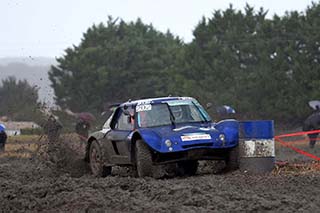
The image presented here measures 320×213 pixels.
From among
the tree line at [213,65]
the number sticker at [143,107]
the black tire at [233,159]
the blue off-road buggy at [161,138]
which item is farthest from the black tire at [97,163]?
the tree line at [213,65]

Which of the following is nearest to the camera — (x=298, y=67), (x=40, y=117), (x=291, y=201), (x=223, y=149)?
(x=291, y=201)

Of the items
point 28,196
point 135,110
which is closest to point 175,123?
point 135,110

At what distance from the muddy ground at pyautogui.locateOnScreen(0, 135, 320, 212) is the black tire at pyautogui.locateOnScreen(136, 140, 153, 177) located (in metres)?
0.60

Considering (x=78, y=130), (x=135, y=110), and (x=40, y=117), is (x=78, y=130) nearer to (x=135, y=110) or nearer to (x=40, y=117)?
(x=40, y=117)

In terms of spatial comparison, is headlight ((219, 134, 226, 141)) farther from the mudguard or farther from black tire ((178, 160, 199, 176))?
black tire ((178, 160, 199, 176))

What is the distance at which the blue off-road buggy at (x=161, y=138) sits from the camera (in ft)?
44.5

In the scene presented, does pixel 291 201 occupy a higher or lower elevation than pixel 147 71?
lower

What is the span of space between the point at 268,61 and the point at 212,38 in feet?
26.5

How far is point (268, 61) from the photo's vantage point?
4803cm

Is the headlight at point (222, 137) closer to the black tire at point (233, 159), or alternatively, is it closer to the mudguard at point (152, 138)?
the black tire at point (233, 159)

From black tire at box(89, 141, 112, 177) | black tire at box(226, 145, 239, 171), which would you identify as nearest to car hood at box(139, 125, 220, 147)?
black tire at box(226, 145, 239, 171)

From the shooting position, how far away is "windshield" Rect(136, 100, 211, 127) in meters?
14.6

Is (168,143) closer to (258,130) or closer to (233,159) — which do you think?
(233,159)

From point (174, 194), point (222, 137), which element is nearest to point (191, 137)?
point (222, 137)
